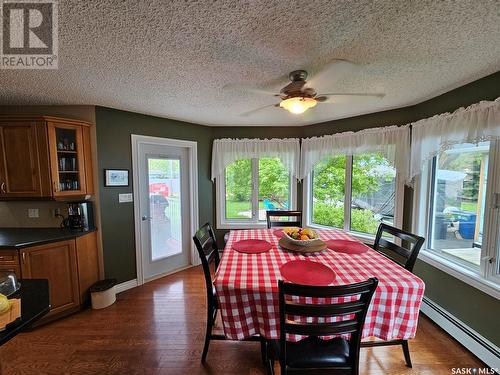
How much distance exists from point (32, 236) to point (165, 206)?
1.36m

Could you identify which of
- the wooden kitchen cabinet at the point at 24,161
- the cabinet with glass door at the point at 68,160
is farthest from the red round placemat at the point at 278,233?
the wooden kitchen cabinet at the point at 24,161

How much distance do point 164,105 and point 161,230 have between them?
1.71m

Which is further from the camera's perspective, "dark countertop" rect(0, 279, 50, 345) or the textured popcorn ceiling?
the textured popcorn ceiling

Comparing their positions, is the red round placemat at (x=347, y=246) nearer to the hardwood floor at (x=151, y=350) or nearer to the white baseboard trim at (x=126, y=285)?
the hardwood floor at (x=151, y=350)

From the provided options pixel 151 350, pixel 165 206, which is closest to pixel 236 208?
pixel 165 206

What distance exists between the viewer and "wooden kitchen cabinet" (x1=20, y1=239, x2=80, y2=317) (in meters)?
1.94

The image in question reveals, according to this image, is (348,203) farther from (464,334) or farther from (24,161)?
(24,161)

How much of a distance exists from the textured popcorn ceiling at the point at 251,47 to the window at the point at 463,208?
0.70 metres

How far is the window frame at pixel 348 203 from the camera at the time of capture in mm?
2570

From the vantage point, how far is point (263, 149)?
11.3 ft

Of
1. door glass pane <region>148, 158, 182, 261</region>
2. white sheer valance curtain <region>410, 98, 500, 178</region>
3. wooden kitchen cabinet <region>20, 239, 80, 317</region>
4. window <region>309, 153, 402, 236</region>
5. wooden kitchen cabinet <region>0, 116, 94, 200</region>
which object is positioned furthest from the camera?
door glass pane <region>148, 158, 182, 261</region>

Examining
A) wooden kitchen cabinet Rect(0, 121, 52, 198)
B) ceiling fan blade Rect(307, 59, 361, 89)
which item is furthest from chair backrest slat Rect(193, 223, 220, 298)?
wooden kitchen cabinet Rect(0, 121, 52, 198)

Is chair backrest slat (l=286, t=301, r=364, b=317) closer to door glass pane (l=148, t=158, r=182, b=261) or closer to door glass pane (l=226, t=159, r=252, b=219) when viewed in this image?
door glass pane (l=148, t=158, r=182, b=261)

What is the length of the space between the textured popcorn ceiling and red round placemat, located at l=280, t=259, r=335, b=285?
1.32 m
